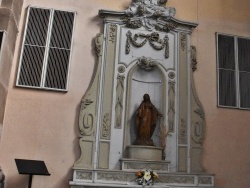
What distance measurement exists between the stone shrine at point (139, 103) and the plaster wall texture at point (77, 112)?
0.81 ft

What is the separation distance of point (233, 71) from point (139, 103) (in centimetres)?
243

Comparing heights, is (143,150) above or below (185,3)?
below

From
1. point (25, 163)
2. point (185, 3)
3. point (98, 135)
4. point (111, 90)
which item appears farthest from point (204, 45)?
point (25, 163)

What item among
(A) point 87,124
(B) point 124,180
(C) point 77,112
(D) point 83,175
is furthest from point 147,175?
(C) point 77,112

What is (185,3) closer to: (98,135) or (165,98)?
(165,98)

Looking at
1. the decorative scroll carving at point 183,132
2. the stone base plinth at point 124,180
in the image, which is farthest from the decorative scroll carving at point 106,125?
the decorative scroll carving at point 183,132

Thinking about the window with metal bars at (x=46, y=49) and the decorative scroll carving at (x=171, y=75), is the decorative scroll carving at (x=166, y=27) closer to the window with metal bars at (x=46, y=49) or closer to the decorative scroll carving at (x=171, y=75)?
the decorative scroll carving at (x=171, y=75)

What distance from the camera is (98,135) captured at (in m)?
6.87

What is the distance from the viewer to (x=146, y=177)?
6500mm

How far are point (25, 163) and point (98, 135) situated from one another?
1.58 m

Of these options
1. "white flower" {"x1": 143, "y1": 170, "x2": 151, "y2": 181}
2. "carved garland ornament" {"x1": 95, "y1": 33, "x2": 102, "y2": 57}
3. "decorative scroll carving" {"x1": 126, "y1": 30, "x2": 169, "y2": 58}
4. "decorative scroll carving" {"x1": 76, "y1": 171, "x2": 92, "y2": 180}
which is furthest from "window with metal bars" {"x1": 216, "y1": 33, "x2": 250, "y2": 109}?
"decorative scroll carving" {"x1": 76, "y1": 171, "x2": 92, "y2": 180}

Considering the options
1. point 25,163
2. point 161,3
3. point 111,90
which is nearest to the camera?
point 25,163

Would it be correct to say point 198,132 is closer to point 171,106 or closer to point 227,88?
point 171,106

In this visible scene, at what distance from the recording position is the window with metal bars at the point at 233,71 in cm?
781
